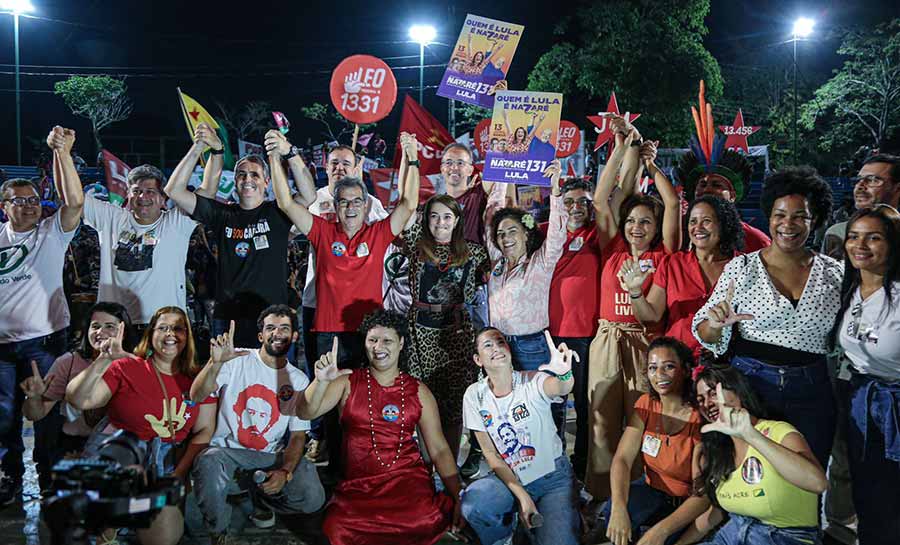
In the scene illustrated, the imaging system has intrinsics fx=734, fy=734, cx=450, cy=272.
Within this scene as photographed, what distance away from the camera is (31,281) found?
469cm

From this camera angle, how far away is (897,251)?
3418mm

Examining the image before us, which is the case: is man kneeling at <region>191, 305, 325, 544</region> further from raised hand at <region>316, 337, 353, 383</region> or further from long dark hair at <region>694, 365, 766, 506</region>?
long dark hair at <region>694, 365, 766, 506</region>

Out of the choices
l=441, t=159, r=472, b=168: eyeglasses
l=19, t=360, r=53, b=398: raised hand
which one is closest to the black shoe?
l=19, t=360, r=53, b=398: raised hand

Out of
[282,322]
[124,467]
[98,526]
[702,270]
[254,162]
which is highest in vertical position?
[254,162]

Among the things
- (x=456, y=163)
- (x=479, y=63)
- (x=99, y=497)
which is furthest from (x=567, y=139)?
(x=99, y=497)

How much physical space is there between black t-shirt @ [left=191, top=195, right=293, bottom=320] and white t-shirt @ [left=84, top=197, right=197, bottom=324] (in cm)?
30

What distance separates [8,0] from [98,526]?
23.6 m

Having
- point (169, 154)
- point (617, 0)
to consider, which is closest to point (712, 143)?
point (617, 0)

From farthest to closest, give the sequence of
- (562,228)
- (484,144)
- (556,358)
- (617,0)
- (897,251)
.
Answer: (617,0), (484,144), (562,228), (556,358), (897,251)

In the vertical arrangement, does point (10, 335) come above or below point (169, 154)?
below

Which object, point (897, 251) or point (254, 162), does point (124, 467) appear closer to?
point (254, 162)

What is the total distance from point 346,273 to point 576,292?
4.93 feet

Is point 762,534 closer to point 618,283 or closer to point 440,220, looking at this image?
point 618,283

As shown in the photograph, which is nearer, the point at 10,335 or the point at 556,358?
the point at 556,358
